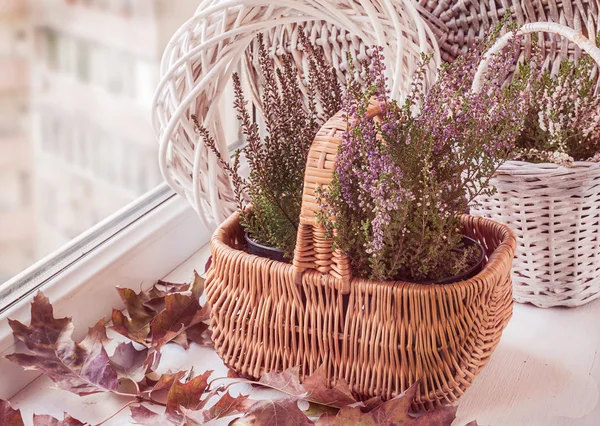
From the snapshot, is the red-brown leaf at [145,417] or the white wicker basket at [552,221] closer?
the red-brown leaf at [145,417]

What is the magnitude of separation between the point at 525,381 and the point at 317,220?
0.39 m

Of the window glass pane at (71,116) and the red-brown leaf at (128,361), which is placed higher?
the window glass pane at (71,116)

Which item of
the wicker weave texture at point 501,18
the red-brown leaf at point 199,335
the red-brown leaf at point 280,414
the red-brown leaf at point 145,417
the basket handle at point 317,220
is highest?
the wicker weave texture at point 501,18

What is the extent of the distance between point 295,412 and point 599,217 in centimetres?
A: 54

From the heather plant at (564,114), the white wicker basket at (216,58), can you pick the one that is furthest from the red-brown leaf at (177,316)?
the heather plant at (564,114)

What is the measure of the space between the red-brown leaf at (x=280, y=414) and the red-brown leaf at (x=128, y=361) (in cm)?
22

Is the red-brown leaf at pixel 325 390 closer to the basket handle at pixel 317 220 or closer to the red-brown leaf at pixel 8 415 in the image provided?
the basket handle at pixel 317 220

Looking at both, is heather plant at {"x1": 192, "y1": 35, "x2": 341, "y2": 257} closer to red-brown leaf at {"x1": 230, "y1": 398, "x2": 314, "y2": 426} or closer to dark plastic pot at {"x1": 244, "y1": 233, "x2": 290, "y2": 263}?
dark plastic pot at {"x1": 244, "y1": 233, "x2": 290, "y2": 263}

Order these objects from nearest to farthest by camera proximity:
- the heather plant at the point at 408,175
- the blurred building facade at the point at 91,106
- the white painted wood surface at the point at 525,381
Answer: the heather plant at the point at 408,175
the white painted wood surface at the point at 525,381
the blurred building facade at the point at 91,106

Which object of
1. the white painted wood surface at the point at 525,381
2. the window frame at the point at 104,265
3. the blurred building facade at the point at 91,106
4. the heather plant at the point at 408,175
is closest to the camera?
the heather plant at the point at 408,175

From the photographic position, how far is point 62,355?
877 mm

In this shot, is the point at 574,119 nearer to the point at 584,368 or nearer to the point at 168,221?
the point at 584,368

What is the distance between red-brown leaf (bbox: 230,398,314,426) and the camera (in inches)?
28.2

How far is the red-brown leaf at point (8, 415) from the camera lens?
76cm
